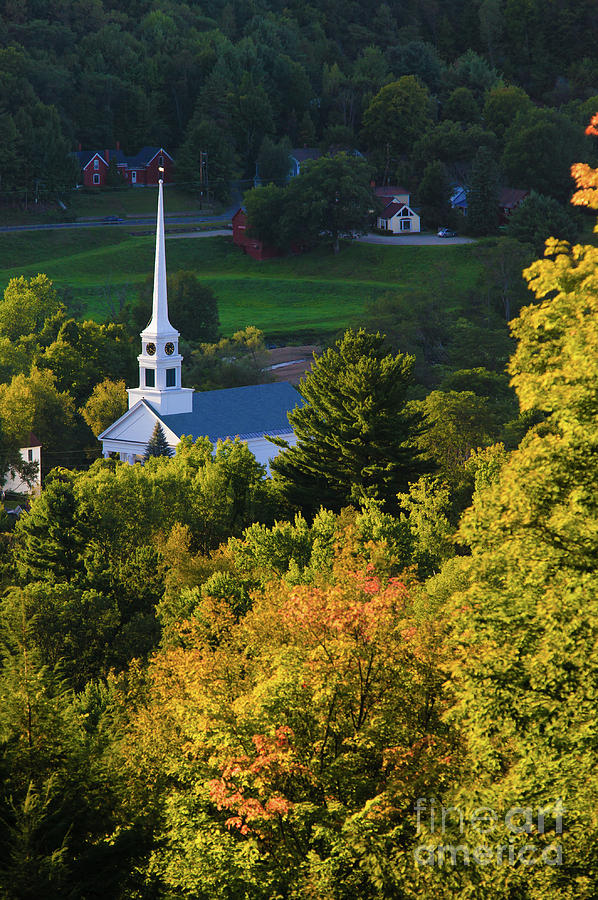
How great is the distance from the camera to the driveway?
6097 inches

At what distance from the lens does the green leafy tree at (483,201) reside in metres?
161

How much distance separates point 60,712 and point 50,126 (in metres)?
148

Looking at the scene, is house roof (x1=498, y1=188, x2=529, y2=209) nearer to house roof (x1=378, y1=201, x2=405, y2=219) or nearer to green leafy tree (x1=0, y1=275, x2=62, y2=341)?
house roof (x1=378, y1=201, x2=405, y2=219)

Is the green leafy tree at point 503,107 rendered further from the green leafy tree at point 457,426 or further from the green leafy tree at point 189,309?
the green leafy tree at point 457,426

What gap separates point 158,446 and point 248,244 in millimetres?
80745

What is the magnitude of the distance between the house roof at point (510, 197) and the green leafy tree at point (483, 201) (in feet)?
9.61

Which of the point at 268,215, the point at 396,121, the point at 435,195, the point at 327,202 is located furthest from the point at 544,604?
the point at 396,121

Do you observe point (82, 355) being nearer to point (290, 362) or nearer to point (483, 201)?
point (290, 362)

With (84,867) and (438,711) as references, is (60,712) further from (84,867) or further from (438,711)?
(438,711)

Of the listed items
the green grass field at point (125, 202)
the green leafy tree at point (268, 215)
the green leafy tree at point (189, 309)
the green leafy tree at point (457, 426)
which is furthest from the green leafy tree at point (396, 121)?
the green leafy tree at point (457, 426)

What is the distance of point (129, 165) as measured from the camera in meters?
179

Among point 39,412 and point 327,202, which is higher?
point 327,202

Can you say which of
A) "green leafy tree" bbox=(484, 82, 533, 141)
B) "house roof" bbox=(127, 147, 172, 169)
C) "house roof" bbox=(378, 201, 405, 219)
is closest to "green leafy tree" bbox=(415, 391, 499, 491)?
"house roof" bbox=(378, 201, 405, 219)

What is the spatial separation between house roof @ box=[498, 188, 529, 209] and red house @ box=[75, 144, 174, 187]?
1584 inches
